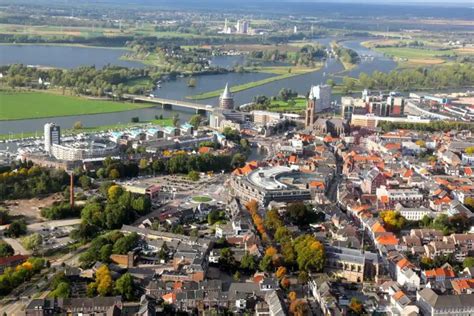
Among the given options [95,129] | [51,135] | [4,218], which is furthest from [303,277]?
[95,129]

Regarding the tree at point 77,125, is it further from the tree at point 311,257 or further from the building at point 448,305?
the building at point 448,305

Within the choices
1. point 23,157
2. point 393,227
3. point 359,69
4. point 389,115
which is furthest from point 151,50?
point 393,227

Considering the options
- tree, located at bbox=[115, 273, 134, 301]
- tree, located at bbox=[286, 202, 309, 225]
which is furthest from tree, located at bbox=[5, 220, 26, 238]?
tree, located at bbox=[286, 202, 309, 225]

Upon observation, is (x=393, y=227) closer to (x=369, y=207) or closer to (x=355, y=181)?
(x=369, y=207)

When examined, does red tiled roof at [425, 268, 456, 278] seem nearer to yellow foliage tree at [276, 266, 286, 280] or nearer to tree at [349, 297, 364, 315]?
tree at [349, 297, 364, 315]

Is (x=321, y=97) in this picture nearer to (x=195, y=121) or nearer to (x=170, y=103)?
(x=195, y=121)

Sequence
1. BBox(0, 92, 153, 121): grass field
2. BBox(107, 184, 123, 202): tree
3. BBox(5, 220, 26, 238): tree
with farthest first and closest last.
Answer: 1. BBox(0, 92, 153, 121): grass field
2. BBox(107, 184, 123, 202): tree
3. BBox(5, 220, 26, 238): tree

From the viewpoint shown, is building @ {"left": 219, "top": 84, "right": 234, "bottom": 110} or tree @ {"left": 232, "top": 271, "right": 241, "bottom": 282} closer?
tree @ {"left": 232, "top": 271, "right": 241, "bottom": 282}
